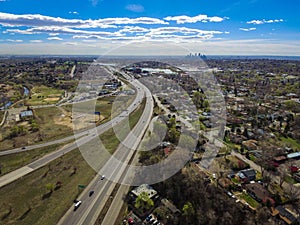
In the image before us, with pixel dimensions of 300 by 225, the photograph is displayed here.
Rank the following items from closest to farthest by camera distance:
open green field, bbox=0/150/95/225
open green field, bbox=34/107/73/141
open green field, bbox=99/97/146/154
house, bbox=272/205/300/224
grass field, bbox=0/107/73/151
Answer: house, bbox=272/205/300/224
open green field, bbox=0/150/95/225
open green field, bbox=99/97/146/154
grass field, bbox=0/107/73/151
open green field, bbox=34/107/73/141

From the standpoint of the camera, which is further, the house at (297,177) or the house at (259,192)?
the house at (297,177)

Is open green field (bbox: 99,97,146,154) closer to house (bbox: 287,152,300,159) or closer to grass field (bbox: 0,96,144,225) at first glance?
grass field (bbox: 0,96,144,225)

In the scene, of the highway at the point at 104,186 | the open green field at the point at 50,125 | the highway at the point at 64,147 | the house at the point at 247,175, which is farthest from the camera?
the open green field at the point at 50,125

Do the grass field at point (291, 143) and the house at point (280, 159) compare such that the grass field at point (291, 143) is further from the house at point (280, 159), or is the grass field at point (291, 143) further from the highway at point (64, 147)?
the highway at point (64, 147)

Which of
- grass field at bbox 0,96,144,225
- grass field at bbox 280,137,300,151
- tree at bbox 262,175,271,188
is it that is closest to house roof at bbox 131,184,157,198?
grass field at bbox 0,96,144,225

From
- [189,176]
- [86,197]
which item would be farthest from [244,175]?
[86,197]

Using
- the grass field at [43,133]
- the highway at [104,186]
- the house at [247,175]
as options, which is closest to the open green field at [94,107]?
the grass field at [43,133]
